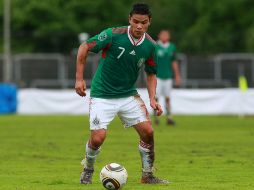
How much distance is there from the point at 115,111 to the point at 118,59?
672 mm

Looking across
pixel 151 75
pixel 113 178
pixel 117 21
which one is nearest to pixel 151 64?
pixel 151 75

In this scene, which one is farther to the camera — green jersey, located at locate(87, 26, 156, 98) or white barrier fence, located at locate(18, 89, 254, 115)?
white barrier fence, located at locate(18, 89, 254, 115)

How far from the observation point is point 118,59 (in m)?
12.0

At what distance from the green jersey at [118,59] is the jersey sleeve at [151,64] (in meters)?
0.12

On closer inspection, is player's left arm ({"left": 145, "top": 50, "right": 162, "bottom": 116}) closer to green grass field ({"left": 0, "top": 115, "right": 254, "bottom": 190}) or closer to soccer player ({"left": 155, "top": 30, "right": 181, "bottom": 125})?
green grass field ({"left": 0, "top": 115, "right": 254, "bottom": 190})

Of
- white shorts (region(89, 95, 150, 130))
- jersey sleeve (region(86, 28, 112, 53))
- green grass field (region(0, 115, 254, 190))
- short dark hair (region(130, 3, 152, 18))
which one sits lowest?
green grass field (region(0, 115, 254, 190))

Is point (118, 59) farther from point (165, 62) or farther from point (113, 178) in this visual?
point (165, 62)

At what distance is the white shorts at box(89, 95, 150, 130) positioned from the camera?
1201cm

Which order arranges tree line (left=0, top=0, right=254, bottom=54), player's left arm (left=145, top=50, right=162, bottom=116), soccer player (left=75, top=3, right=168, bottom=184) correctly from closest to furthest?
soccer player (left=75, top=3, right=168, bottom=184), player's left arm (left=145, top=50, right=162, bottom=116), tree line (left=0, top=0, right=254, bottom=54)

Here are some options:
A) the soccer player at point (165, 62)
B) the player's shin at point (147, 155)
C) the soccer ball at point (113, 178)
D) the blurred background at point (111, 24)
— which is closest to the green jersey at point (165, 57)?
the soccer player at point (165, 62)

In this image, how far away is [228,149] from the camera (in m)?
18.2

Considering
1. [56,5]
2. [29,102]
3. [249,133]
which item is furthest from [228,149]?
[56,5]

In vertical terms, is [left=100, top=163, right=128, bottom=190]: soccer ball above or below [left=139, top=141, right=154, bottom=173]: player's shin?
below

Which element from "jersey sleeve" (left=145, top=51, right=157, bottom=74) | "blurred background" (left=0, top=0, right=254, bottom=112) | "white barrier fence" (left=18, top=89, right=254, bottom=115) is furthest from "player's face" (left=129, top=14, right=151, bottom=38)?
"blurred background" (left=0, top=0, right=254, bottom=112)
